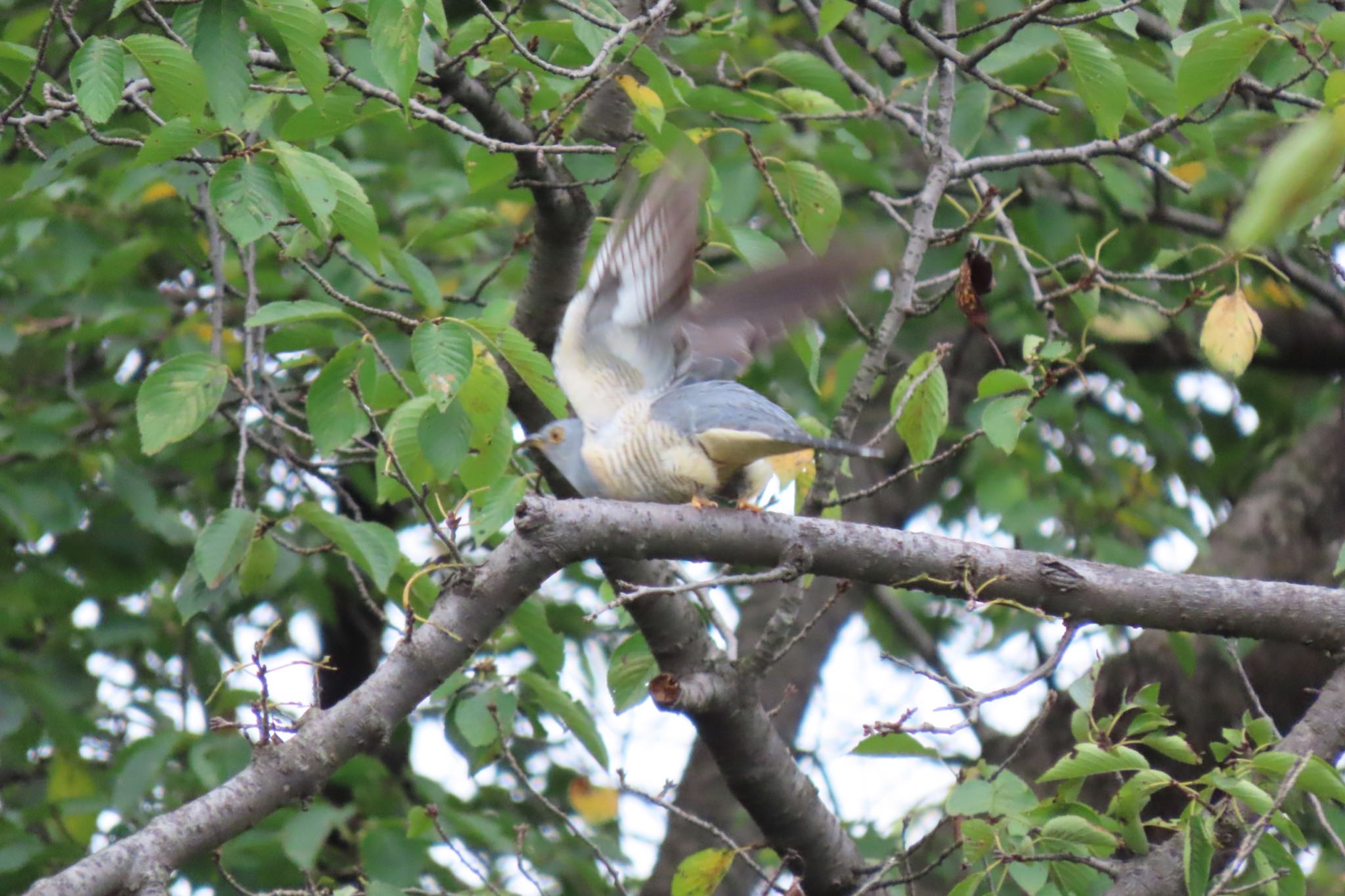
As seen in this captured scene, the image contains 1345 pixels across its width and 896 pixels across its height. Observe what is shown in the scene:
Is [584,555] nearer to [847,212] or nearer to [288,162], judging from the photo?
[288,162]

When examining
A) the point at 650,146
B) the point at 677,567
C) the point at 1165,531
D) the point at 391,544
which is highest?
the point at 650,146

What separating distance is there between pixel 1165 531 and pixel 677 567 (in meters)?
2.60

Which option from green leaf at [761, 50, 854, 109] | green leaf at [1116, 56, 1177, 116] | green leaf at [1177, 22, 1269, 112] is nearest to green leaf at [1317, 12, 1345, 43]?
green leaf at [1177, 22, 1269, 112]

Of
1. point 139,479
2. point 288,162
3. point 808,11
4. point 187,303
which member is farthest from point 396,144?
point 288,162

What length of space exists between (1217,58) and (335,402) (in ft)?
6.61

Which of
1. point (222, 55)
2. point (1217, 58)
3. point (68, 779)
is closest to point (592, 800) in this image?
point (68, 779)

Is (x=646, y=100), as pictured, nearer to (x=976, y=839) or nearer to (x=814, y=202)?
(x=814, y=202)

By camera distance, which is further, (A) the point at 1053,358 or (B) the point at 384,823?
(B) the point at 384,823

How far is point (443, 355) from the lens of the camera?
244cm

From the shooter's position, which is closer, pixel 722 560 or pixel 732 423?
pixel 722 560

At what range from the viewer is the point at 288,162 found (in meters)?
2.34

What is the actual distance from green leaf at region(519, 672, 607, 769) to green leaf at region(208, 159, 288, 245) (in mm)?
1455

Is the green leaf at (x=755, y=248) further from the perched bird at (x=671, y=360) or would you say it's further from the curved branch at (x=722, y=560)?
the curved branch at (x=722, y=560)

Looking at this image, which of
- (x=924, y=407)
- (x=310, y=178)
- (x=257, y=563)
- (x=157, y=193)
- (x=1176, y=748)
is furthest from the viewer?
(x=157, y=193)
